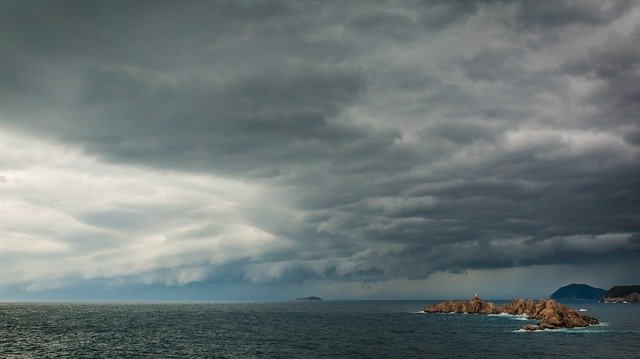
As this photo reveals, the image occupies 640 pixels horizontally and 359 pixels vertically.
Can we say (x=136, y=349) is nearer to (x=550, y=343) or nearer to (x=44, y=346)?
(x=44, y=346)

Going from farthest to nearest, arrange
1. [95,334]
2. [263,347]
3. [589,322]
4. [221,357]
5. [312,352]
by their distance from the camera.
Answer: [589,322] → [95,334] → [263,347] → [312,352] → [221,357]

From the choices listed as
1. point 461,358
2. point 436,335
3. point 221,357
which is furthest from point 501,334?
point 221,357

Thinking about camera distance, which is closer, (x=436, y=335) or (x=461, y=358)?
(x=461, y=358)

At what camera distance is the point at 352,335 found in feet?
457

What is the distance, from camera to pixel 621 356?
94.5 meters

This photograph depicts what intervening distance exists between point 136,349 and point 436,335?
83484 millimetres

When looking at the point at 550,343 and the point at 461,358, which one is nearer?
the point at 461,358

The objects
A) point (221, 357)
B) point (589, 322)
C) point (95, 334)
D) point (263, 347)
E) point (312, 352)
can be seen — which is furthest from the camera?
point (589, 322)

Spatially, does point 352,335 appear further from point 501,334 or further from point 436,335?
point 501,334

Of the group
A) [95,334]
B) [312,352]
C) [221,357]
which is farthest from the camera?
[95,334]

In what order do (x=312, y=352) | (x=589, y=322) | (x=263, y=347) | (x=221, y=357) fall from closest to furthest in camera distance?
(x=221, y=357) → (x=312, y=352) → (x=263, y=347) → (x=589, y=322)

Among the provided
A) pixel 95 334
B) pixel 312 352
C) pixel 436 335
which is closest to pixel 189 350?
Result: pixel 312 352

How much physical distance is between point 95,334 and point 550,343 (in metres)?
121

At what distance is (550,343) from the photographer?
115 m
